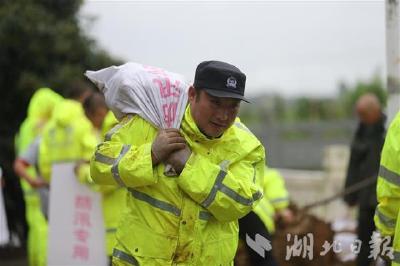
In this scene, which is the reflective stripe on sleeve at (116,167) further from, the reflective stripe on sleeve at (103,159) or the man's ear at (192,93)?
the man's ear at (192,93)

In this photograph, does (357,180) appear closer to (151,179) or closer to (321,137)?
(151,179)

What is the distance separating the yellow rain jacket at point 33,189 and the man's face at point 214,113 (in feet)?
12.1

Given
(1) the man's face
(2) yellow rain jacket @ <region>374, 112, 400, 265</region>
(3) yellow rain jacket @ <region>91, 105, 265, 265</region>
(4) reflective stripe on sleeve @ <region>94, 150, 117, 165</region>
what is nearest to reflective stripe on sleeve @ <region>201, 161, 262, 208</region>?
(3) yellow rain jacket @ <region>91, 105, 265, 265</region>

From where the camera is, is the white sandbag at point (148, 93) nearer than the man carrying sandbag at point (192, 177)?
No

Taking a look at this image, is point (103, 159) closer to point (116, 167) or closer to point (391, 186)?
point (116, 167)

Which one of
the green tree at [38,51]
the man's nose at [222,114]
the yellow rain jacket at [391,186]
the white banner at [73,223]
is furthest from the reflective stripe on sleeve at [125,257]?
the green tree at [38,51]

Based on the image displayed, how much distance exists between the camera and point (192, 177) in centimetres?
296

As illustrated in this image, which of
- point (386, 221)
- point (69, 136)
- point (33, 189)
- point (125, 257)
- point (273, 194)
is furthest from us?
point (33, 189)

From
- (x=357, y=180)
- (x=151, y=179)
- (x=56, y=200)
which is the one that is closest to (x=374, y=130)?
(x=357, y=180)

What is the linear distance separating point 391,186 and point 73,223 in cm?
293

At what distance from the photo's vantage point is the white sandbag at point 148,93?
10.7 ft

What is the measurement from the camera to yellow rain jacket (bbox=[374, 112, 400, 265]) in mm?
3301

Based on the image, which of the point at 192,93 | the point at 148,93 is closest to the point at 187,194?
the point at 192,93

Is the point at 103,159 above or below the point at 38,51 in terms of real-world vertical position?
below
